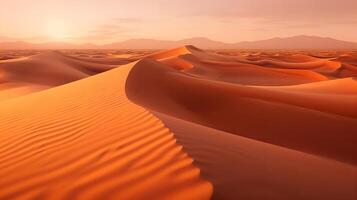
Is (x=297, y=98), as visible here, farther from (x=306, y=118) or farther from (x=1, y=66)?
(x=1, y=66)

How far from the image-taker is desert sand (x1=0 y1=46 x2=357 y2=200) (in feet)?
8.45

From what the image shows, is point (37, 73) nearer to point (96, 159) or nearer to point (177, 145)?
point (96, 159)

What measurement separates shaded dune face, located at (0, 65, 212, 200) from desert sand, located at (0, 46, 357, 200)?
0.01m

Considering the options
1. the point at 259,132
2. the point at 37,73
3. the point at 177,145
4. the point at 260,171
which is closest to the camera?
the point at 260,171

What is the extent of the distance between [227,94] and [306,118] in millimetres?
1850

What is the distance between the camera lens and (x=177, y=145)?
10.0 ft

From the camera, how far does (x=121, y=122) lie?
4.22m

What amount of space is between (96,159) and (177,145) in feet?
2.37

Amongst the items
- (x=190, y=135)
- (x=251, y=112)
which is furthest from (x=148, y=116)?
(x=251, y=112)

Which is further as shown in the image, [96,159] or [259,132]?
[259,132]

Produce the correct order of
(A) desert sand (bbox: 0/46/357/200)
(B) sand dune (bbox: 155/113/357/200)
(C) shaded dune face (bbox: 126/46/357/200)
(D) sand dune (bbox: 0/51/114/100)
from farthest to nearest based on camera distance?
(D) sand dune (bbox: 0/51/114/100) → (C) shaded dune face (bbox: 126/46/357/200) → (A) desert sand (bbox: 0/46/357/200) → (B) sand dune (bbox: 155/113/357/200)

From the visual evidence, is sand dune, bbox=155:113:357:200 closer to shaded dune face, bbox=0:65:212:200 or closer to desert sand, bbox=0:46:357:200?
desert sand, bbox=0:46:357:200

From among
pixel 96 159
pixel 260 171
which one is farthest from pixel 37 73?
pixel 260 171

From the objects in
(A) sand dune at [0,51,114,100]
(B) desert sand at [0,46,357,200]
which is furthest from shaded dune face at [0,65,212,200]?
(A) sand dune at [0,51,114,100]
